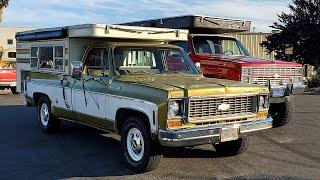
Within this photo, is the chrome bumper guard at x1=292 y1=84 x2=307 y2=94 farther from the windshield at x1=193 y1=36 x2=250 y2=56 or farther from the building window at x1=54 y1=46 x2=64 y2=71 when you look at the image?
the building window at x1=54 y1=46 x2=64 y2=71

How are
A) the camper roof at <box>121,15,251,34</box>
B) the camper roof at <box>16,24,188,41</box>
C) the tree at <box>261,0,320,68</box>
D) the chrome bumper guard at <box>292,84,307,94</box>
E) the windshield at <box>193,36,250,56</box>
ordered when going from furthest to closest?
the tree at <box>261,0,320,68</box>, the camper roof at <box>121,15,251,34</box>, the windshield at <box>193,36,250,56</box>, the chrome bumper guard at <box>292,84,307,94</box>, the camper roof at <box>16,24,188,41</box>

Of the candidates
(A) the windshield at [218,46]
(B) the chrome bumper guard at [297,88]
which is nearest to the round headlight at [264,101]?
(B) the chrome bumper guard at [297,88]

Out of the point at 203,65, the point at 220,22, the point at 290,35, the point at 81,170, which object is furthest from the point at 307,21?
the point at 81,170

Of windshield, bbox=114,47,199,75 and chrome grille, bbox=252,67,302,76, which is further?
chrome grille, bbox=252,67,302,76

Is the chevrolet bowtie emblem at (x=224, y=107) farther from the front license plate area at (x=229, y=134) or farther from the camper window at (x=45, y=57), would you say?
the camper window at (x=45, y=57)

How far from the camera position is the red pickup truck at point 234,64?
10.4 meters

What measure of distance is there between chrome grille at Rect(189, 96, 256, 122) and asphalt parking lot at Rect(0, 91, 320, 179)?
782mm

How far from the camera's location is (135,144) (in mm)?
7008

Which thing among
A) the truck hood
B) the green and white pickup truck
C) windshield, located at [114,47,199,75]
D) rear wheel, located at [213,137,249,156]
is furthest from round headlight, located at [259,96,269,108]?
windshield, located at [114,47,199,75]

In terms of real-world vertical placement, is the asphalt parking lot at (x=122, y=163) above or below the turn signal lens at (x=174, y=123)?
below

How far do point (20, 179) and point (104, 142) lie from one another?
2.67 m

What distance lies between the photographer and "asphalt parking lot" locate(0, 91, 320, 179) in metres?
6.80

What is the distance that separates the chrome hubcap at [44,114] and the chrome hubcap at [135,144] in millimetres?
3625

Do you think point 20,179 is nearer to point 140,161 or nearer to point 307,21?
point 140,161
